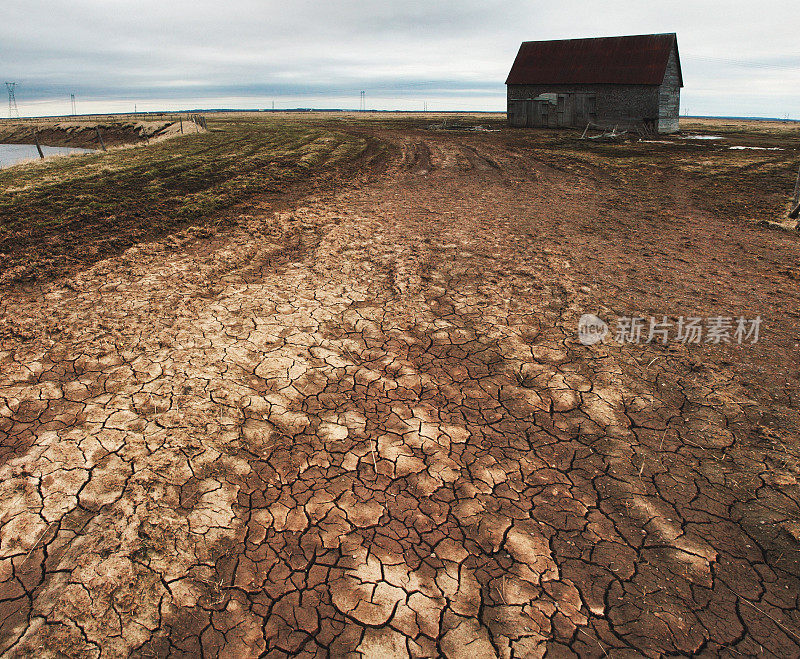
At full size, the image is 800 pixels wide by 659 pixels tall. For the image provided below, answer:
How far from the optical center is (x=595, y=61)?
102 ft

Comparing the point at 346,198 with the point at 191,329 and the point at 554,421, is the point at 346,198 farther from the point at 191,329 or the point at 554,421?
the point at 554,421

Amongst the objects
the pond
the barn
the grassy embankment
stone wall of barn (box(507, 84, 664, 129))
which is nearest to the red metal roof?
the barn

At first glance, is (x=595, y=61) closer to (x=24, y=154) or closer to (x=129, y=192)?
(x=129, y=192)

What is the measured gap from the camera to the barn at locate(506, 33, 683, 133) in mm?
28766

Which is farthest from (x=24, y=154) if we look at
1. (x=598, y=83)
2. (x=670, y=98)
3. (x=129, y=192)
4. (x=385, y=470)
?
(x=670, y=98)

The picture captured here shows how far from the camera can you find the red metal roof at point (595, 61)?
28891mm

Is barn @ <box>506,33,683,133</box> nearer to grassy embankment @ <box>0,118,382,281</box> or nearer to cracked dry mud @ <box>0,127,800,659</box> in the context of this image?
→ grassy embankment @ <box>0,118,382,281</box>

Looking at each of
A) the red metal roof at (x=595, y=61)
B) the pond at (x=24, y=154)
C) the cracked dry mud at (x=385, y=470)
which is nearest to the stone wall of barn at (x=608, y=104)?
the red metal roof at (x=595, y=61)

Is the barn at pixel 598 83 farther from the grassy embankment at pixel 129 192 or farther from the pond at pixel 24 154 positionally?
the pond at pixel 24 154

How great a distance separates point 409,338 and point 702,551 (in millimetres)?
3372

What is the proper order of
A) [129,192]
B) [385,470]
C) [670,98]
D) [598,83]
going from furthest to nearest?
1. [598,83]
2. [670,98]
3. [129,192]
4. [385,470]

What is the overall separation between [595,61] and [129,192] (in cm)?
3191

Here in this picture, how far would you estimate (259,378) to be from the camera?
4.67 metres

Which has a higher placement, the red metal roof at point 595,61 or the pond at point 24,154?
the red metal roof at point 595,61
